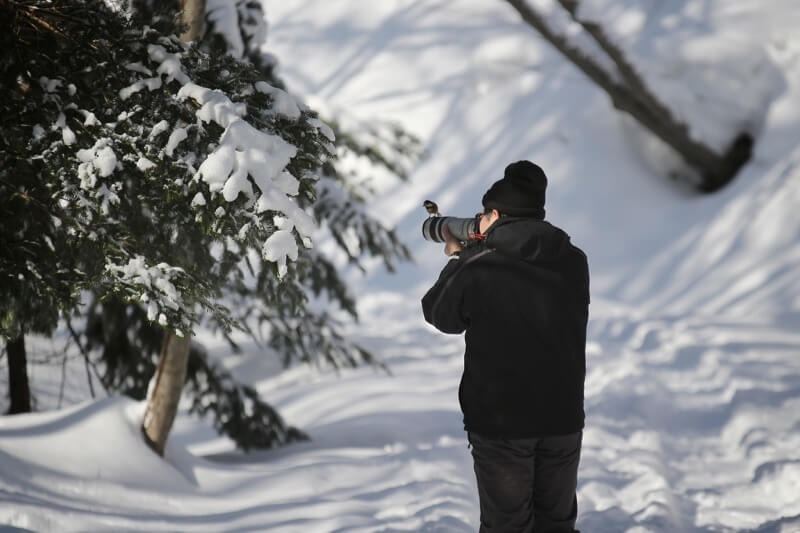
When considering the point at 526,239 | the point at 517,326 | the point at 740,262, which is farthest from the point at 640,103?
the point at 517,326

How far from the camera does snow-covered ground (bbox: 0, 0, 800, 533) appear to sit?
15.1 ft

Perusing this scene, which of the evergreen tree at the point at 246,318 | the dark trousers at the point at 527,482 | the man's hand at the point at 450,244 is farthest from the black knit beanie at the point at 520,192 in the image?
the evergreen tree at the point at 246,318

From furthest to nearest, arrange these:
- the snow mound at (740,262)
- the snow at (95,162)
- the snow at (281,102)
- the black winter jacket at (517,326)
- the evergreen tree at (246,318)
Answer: the snow mound at (740,262) < the evergreen tree at (246,318) < the snow at (281,102) < the snow at (95,162) < the black winter jacket at (517,326)

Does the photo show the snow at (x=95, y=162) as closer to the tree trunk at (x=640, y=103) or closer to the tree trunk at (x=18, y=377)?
the tree trunk at (x=18, y=377)

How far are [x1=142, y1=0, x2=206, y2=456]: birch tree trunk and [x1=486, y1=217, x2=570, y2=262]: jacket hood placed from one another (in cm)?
270

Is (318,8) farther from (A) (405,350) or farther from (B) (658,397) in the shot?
(B) (658,397)

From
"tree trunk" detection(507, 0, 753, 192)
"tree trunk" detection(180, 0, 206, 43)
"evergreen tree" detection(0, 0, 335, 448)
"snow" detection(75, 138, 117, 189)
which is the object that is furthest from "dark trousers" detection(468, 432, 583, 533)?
"tree trunk" detection(507, 0, 753, 192)

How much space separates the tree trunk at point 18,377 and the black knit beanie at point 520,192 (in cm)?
355

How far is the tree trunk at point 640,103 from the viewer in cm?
955

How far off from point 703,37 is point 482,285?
13157mm

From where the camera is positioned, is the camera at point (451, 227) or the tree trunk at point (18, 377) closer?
the camera at point (451, 227)

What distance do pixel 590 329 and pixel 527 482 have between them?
7.37m

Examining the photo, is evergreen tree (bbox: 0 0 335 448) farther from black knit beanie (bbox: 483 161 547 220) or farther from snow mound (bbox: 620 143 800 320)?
snow mound (bbox: 620 143 800 320)

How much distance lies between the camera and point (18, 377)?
213 inches
